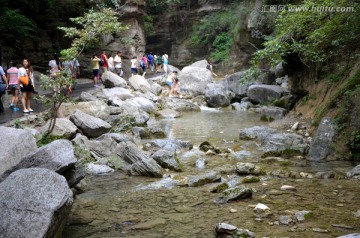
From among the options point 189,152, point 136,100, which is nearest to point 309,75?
point 189,152

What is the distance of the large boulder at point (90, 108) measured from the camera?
12.7 m

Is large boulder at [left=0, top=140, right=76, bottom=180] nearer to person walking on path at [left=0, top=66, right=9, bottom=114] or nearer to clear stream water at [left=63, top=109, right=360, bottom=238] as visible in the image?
clear stream water at [left=63, top=109, right=360, bottom=238]

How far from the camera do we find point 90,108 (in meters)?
13.7

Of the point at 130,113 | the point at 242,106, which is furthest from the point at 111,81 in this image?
the point at 242,106

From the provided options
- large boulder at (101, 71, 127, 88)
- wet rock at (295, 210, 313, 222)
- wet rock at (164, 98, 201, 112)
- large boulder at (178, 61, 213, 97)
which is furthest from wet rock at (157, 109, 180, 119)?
wet rock at (295, 210, 313, 222)

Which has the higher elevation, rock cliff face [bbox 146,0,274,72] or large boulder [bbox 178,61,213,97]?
rock cliff face [bbox 146,0,274,72]

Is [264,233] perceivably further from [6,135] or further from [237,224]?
[6,135]

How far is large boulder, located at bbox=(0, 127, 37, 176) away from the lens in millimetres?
5340

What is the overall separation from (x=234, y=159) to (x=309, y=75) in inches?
275

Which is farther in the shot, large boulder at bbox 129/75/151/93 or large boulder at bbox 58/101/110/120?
large boulder at bbox 129/75/151/93

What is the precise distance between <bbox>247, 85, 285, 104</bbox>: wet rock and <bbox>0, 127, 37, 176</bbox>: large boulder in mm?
15210

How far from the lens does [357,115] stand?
832 cm

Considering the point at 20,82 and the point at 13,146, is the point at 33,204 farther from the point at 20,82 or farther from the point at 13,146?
the point at 20,82

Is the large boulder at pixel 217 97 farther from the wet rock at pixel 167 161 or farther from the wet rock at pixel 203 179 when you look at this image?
the wet rock at pixel 203 179
